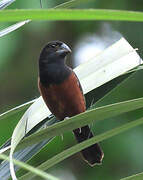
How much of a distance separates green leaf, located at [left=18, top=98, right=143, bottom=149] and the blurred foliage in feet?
7.84

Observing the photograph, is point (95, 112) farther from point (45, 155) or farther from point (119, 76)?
point (45, 155)

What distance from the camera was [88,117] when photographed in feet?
3.10

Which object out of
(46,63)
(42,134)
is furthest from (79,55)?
(42,134)

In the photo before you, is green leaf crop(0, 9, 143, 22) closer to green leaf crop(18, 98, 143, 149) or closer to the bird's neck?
green leaf crop(18, 98, 143, 149)

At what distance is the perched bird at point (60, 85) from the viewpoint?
7.06 feet

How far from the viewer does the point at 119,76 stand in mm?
1290

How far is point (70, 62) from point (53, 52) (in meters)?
2.08

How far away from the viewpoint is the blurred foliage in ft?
12.4

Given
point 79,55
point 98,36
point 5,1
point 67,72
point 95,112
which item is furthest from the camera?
point 98,36

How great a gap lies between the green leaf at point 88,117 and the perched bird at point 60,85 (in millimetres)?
1072

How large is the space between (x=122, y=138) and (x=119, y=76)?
2548 mm

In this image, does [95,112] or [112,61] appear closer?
[95,112]

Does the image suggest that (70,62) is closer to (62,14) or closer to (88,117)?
(88,117)

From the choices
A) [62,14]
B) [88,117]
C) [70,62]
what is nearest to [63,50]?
[88,117]
